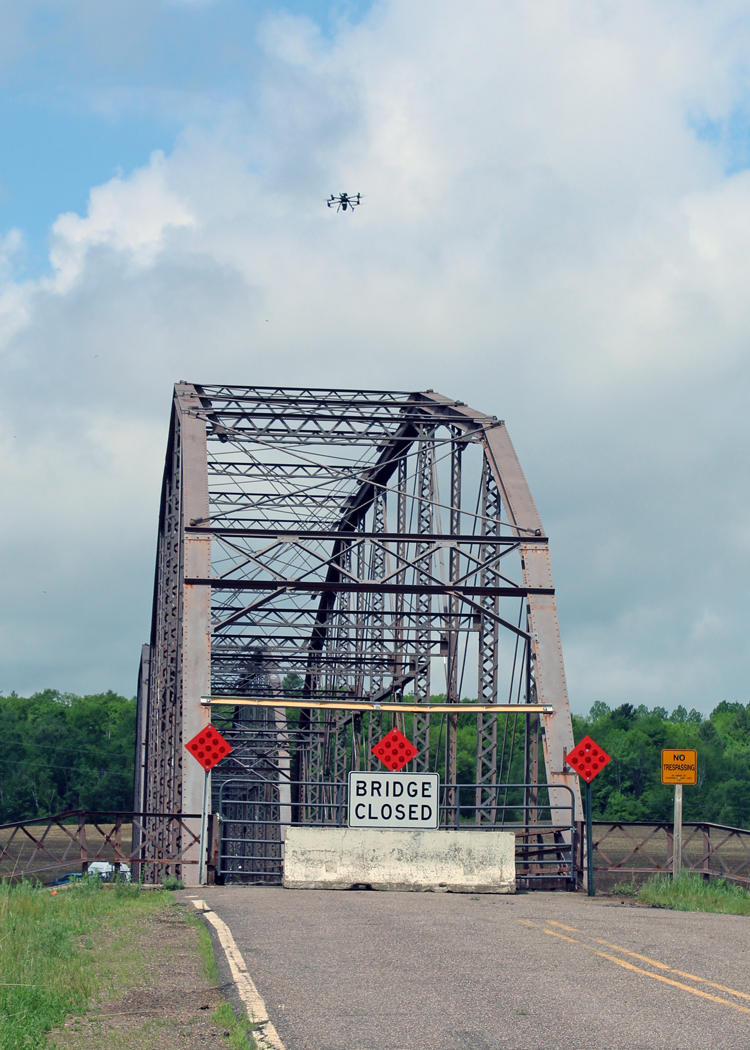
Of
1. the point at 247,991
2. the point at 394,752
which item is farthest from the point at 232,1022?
the point at 394,752

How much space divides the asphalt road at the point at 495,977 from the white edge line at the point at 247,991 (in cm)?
8

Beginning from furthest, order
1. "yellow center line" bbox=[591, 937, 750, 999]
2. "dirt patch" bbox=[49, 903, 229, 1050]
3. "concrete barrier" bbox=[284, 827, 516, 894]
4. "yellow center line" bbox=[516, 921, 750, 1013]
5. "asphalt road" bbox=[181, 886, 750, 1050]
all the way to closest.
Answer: "concrete barrier" bbox=[284, 827, 516, 894] → "yellow center line" bbox=[591, 937, 750, 999] → "yellow center line" bbox=[516, 921, 750, 1013] → "dirt patch" bbox=[49, 903, 229, 1050] → "asphalt road" bbox=[181, 886, 750, 1050]

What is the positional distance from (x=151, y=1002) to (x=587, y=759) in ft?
44.1

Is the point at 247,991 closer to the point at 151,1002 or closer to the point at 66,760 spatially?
the point at 151,1002

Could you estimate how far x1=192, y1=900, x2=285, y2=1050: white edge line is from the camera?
22.5 ft

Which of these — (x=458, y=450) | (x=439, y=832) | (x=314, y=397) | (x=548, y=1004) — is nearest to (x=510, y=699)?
(x=439, y=832)

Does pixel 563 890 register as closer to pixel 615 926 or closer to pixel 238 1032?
pixel 615 926

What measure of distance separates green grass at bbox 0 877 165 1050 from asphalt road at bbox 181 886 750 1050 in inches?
51.3

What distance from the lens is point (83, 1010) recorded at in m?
8.13

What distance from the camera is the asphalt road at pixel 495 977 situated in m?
6.95

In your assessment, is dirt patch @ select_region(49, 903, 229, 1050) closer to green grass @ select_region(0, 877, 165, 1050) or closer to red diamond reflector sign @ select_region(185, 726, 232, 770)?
green grass @ select_region(0, 877, 165, 1050)

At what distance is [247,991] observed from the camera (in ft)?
27.6

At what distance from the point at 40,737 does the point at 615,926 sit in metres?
122

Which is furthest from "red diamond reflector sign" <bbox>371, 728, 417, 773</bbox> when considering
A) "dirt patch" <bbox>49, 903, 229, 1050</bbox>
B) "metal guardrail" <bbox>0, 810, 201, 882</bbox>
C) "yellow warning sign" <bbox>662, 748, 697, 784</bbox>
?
"dirt patch" <bbox>49, 903, 229, 1050</bbox>
